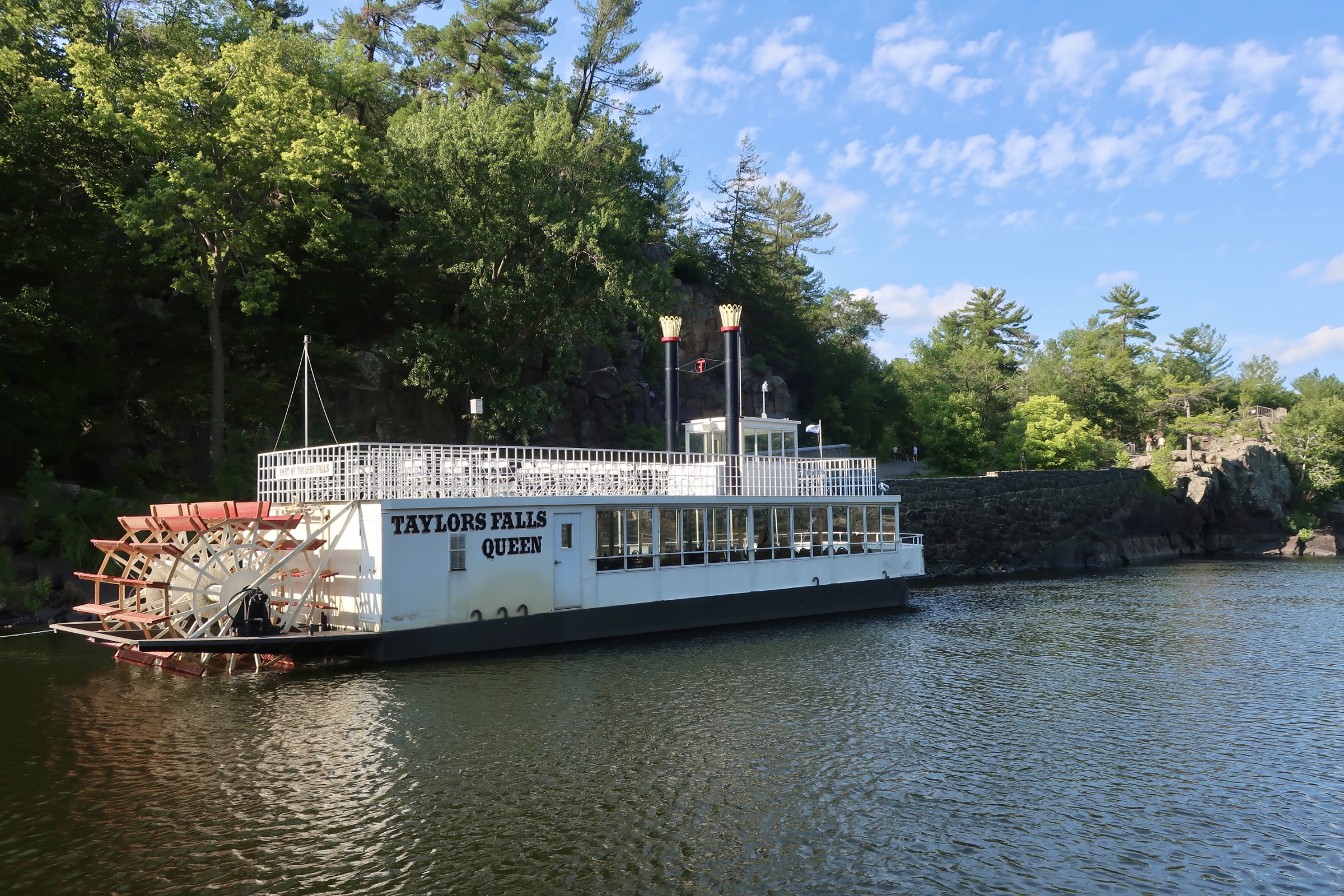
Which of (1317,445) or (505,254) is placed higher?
(505,254)

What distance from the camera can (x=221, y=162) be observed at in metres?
28.7

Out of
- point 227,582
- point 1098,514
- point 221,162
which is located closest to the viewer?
point 227,582

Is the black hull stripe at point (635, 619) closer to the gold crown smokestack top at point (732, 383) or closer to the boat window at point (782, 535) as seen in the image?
the boat window at point (782, 535)

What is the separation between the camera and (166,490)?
29438 millimetres

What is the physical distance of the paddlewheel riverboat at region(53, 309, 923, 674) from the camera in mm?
16891

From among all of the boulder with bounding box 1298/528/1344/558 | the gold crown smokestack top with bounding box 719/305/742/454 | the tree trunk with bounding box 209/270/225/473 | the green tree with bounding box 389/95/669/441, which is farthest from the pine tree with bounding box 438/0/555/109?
the boulder with bounding box 1298/528/1344/558

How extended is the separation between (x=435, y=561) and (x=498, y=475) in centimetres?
229

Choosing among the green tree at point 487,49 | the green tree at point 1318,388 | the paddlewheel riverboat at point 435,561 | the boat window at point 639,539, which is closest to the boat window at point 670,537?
the paddlewheel riverboat at point 435,561

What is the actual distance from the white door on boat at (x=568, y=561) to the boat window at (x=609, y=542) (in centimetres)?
56

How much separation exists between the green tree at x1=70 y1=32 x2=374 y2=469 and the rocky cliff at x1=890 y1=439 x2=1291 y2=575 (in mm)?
25307

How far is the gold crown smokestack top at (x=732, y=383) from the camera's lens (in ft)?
80.6

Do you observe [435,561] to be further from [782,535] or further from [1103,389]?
[1103,389]

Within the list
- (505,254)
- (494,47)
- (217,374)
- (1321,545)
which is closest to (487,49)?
(494,47)

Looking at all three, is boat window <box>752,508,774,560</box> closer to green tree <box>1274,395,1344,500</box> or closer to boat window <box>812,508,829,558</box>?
boat window <box>812,508,829,558</box>
